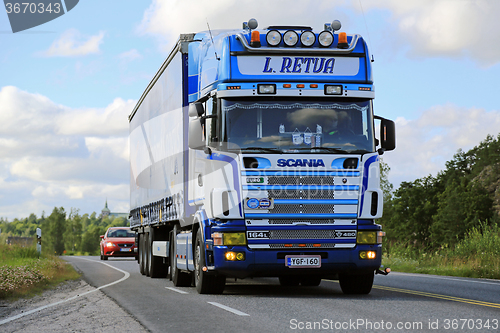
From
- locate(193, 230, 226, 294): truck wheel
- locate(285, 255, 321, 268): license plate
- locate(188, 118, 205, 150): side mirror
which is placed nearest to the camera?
locate(285, 255, 321, 268): license plate

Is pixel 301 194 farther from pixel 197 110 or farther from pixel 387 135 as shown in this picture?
pixel 197 110

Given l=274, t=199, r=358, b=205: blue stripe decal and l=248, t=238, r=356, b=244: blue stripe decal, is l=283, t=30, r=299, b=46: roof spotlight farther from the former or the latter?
l=248, t=238, r=356, b=244: blue stripe decal

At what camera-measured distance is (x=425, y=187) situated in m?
94.2

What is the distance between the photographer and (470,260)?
1850cm

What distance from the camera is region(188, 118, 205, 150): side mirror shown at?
10.5m

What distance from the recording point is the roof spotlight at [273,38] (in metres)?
10.7

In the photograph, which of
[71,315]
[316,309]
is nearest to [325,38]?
[316,309]

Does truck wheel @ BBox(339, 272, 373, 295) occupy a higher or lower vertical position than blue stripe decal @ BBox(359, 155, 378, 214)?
lower

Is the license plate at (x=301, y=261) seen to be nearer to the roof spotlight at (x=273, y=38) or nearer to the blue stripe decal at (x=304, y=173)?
the blue stripe decal at (x=304, y=173)

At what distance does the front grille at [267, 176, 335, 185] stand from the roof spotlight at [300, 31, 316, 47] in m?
2.33

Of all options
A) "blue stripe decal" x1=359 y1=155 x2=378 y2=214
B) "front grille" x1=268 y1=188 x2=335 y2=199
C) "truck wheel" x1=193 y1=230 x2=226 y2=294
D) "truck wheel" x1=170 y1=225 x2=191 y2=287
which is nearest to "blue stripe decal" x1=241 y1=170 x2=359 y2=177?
"blue stripe decal" x1=359 y1=155 x2=378 y2=214

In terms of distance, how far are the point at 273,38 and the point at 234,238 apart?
3407mm

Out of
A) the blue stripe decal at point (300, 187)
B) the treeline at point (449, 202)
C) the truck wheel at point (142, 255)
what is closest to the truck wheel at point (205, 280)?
the blue stripe decal at point (300, 187)

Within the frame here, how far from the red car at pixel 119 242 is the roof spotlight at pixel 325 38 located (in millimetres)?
21021
